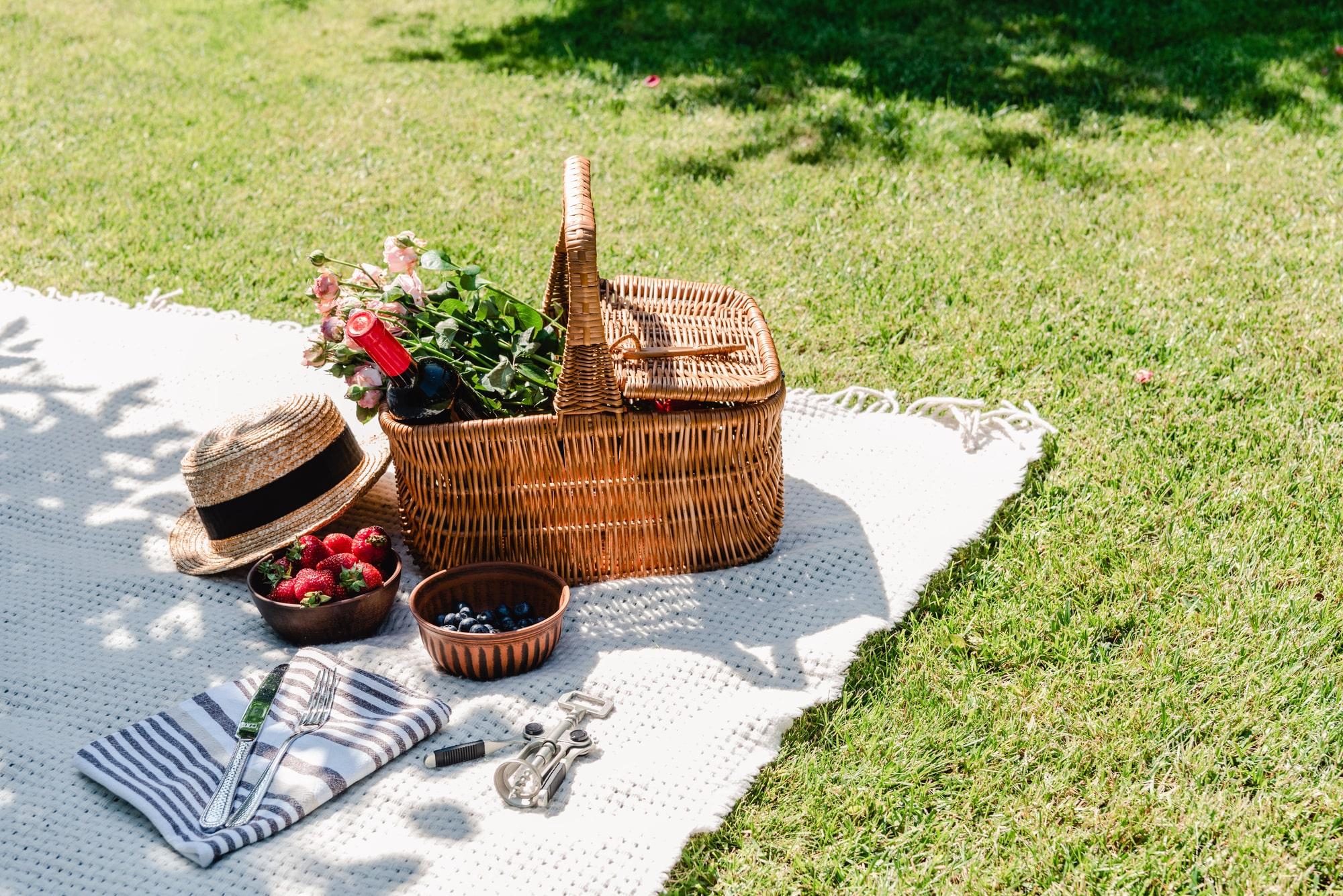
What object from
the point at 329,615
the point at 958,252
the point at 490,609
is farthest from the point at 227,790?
the point at 958,252

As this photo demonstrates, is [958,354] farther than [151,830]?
Yes

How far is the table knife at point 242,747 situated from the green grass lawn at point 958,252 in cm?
90

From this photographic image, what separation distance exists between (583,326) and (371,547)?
2.63ft

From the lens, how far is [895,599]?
3.03m

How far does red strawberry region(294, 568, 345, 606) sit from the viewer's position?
9.34 feet

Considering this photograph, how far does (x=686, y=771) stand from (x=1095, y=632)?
108 cm

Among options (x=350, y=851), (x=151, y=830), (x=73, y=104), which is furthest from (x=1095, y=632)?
(x=73, y=104)

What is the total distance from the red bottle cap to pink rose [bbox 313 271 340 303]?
146 millimetres

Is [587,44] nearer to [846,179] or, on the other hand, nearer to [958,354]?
[846,179]

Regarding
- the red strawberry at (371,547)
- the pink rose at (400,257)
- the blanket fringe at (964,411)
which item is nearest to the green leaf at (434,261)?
the pink rose at (400,257)

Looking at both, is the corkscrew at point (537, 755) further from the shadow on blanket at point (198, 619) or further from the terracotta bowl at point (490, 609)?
the terracotta bowl at point (490, 609)

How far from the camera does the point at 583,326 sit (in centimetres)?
276

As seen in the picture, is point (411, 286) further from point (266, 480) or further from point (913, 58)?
point (913, 58)

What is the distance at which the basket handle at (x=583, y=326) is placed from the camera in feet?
8.93
